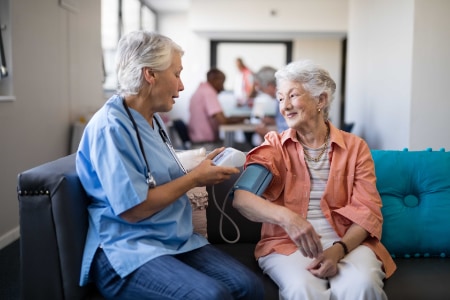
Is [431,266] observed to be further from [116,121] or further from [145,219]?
[116,121]

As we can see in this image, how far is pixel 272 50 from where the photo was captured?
9.08 meters

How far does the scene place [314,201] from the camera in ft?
6.12

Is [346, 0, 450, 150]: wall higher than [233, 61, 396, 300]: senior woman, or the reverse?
[346, 0, 450, 150]: wall

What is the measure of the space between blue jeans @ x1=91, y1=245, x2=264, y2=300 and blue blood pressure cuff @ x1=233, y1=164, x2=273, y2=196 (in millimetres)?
258

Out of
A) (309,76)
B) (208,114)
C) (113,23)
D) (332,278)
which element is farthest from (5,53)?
(113,23)

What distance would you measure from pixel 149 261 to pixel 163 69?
23.7 inches

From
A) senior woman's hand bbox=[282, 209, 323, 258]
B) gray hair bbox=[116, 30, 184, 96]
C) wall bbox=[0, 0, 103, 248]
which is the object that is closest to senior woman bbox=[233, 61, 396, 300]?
senior woman's hand bbox=[282, 209, 323, 258]

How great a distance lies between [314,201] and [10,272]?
1.86 m

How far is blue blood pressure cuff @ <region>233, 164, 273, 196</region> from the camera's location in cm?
178

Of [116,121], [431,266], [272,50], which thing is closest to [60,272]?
[116,121]

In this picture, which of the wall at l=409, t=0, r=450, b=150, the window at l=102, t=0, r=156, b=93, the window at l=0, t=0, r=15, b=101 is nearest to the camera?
the window at l=0, t=0, r=15, b=101

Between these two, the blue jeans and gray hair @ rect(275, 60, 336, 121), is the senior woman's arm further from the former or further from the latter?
gray hair @ rect(275, 60, 336, 121)

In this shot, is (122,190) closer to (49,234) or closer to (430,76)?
(49,234)

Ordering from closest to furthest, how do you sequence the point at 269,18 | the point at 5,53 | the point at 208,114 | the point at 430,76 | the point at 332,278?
the point at 332,278 < the point at 5,53 < the point at 430,76 < the point at 208,114 < the point at 269,18
